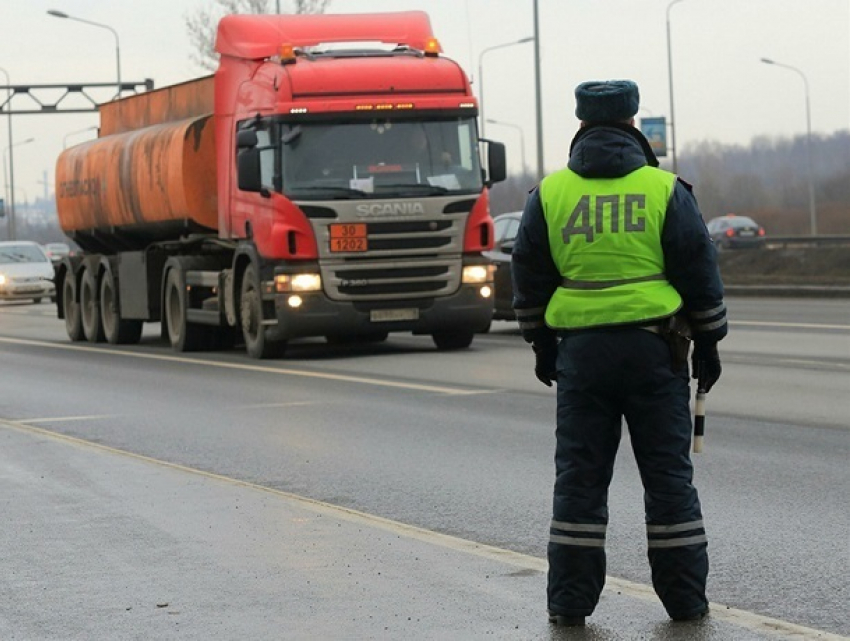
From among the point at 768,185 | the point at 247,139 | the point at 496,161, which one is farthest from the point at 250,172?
the point at 768,185

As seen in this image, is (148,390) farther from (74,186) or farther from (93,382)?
(74,186)

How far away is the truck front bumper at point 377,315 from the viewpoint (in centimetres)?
2123

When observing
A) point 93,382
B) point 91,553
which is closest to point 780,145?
point 93,382

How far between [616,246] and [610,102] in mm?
493

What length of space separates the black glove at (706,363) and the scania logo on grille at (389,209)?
14.4 metres

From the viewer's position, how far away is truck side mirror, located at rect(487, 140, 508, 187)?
2178cm

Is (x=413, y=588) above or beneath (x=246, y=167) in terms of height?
beneath

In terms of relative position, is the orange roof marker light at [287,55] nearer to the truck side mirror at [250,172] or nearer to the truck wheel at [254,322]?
the truck side mirror at [250,172]

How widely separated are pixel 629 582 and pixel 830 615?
979 mm

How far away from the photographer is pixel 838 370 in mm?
17781

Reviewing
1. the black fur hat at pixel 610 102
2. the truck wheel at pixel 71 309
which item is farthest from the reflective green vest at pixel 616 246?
the truck wheel at pixel 71 309

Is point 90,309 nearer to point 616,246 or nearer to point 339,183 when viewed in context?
point 339,183

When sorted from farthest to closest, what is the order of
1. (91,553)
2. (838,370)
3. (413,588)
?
1. (838,370)
2. (91,553)
3. (413,588)

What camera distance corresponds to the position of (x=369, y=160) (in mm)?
21281
